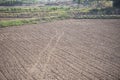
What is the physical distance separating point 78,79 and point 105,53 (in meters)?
5.65

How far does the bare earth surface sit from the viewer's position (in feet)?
40.2

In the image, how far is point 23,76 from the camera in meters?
12.1

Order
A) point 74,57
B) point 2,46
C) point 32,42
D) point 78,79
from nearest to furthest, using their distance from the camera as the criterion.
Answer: point 78,79 < point 74,57 < point 2,46 < point 32,42

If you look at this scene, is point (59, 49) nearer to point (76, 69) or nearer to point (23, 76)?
point (76, 69)

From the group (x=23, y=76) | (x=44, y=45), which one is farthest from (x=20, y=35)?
(x=23, y=76)

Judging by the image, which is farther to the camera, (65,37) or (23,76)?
(65,37)

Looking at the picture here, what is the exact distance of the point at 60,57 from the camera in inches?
613

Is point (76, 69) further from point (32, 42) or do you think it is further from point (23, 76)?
point (32, 42)

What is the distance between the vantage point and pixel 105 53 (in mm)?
16234

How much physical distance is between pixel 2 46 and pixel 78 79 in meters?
10.7

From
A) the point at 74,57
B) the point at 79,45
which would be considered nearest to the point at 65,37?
the point at 79,45

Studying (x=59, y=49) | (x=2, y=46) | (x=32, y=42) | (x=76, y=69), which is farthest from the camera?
(x=32, y=42)

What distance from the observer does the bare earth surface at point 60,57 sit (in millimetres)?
12258

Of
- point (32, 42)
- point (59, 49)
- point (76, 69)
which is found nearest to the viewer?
point (76, 69)
